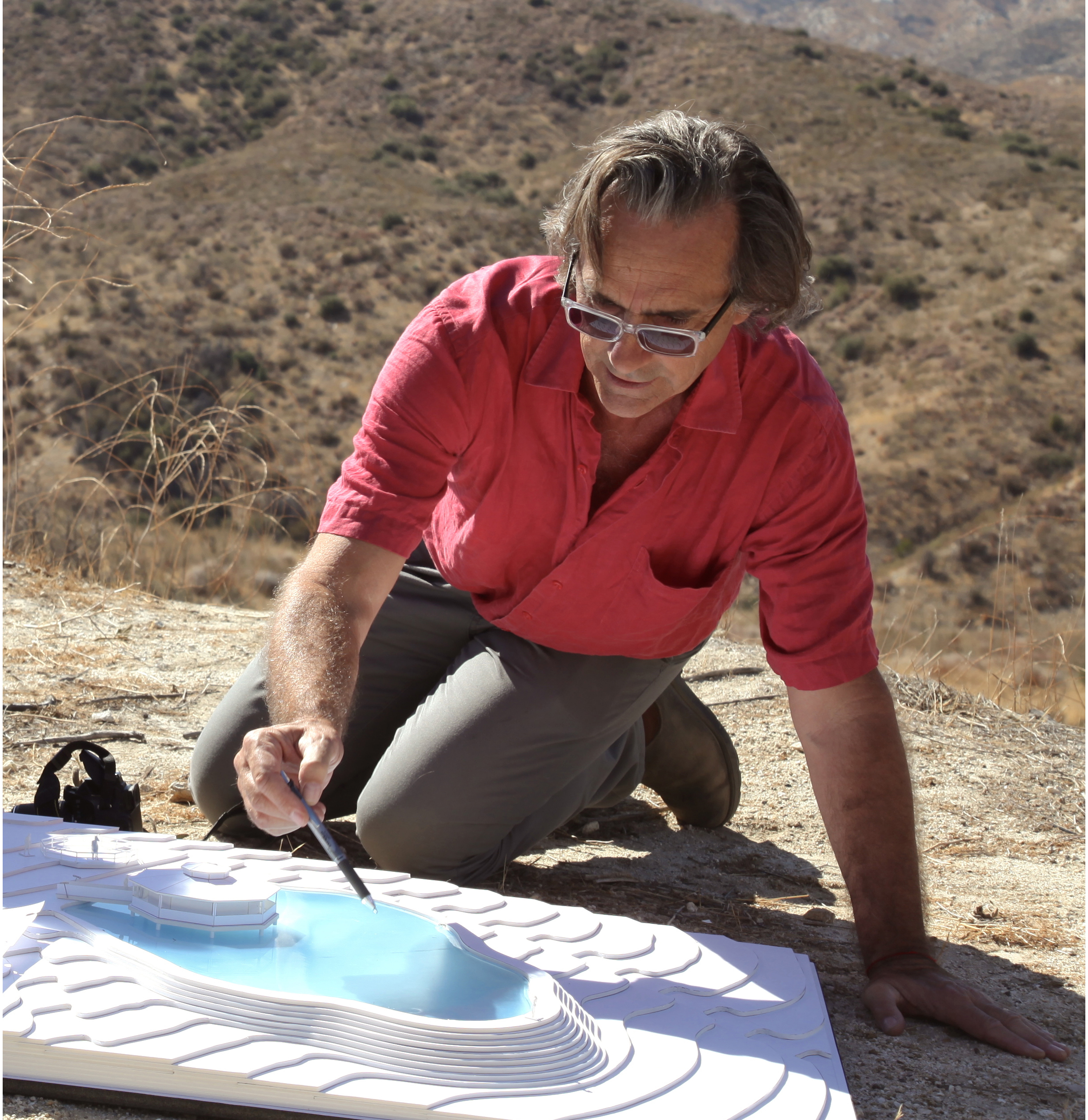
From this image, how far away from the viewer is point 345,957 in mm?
1353

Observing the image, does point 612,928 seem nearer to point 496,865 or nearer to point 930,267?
point 496,865

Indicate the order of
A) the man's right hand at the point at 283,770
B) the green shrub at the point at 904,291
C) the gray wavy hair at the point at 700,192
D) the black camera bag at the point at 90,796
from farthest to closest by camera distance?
1. the green shrub at the point at 904,291
2. the black camera bag at the point at 90,796
3. the gray wavy hair at the point at 700,192
4. the man's right hand at the point at 283,770

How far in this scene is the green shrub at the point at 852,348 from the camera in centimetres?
2159

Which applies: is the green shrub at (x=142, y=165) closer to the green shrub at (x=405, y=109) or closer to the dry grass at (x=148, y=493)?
the green shrub at (x=405, y=109)

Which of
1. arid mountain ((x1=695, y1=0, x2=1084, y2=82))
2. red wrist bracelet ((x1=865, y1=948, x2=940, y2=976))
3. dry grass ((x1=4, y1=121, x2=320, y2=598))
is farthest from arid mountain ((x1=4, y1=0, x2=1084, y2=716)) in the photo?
arid mountain ((x1=695, y1=0, x2=1084, y2=82))

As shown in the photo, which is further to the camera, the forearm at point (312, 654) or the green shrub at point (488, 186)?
the green shrub at point (488, 186)

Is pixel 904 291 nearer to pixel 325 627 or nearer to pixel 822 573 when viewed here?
pixel 822 573

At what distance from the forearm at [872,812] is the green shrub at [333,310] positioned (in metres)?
19.4

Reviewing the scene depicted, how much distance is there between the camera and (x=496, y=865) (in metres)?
1.96

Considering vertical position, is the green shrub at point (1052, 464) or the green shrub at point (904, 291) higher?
the green shrub at point (904, 291)

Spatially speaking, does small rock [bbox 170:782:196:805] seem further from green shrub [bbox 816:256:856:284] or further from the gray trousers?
green shrub [bbox 816:256:856:284]

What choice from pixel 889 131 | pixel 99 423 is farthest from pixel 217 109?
pixel 889 131

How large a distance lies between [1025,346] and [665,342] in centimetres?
2144

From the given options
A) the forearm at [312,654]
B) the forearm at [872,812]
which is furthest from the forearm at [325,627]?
the forearm at [872,812]
